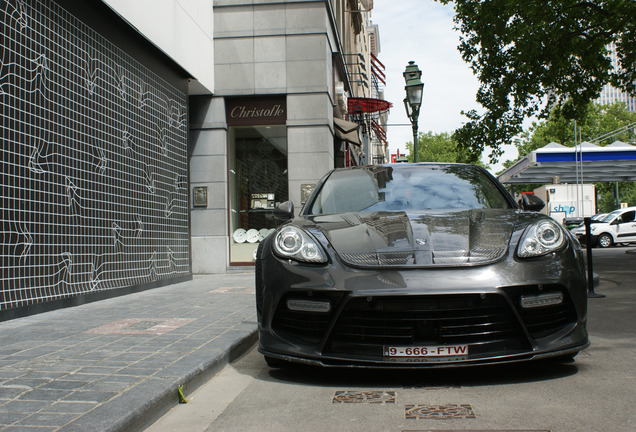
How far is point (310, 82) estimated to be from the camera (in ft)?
44.9

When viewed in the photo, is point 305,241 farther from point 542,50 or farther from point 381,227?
point 542,50

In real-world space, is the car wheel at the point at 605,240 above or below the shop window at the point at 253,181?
below

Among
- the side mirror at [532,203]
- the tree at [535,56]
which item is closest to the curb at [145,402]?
the side mirror at [532,203]

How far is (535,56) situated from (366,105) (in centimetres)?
606

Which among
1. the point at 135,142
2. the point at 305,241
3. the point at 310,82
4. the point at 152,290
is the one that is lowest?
the point at 152,290

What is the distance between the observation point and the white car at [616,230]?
2672cm

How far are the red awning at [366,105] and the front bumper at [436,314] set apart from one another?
1668 cm

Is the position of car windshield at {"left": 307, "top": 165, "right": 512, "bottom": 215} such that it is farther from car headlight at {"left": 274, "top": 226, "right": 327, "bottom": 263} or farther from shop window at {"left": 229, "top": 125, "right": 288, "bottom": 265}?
shop window at {"left": 229, "top": 125, "right": 288, "bottom": 265}

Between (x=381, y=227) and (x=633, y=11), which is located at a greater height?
(x=633, y=11)

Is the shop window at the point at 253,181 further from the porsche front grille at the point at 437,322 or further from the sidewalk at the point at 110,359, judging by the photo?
the porsche front grille at the point at 437,322

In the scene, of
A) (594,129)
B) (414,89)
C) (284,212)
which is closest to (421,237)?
(284,212)

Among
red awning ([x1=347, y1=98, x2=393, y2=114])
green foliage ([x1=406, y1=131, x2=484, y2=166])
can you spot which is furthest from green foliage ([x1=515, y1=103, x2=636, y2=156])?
red awning ([x1=347, y1=98, x2=393, y2=114])

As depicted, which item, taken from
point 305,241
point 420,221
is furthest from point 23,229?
point 420,221

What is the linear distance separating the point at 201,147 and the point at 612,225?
2028cm
